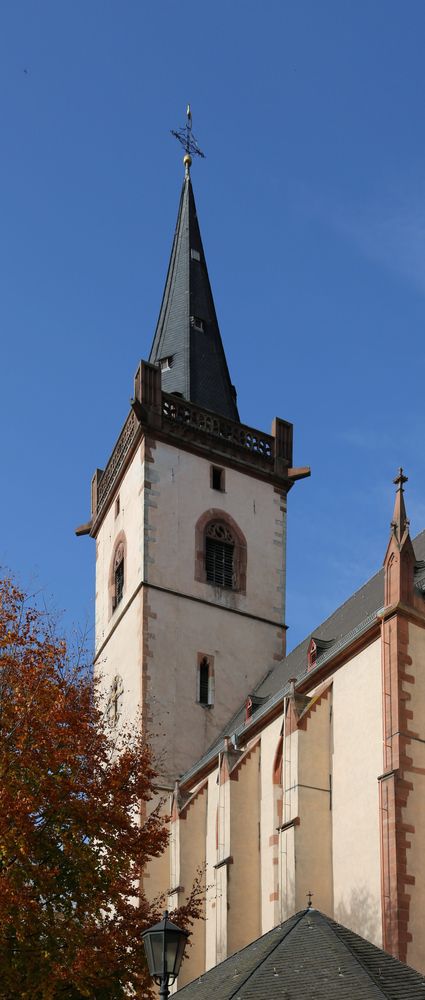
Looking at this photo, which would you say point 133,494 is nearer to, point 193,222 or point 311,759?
point 193,222

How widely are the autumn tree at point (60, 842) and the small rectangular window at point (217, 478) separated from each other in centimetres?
1441

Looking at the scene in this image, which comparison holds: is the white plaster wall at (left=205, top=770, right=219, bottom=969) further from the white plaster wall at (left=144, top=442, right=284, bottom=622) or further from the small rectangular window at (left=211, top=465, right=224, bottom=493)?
the small rectangular window at (left=211, top=465, right=224, bottom=493)

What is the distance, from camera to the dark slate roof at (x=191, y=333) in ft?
124

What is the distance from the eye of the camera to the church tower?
3316cm

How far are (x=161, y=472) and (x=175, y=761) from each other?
7.65m

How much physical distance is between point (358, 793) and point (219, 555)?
1432 centimetres

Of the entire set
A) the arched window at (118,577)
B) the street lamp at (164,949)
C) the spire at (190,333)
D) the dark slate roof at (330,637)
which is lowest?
the street lamp at (164,949)

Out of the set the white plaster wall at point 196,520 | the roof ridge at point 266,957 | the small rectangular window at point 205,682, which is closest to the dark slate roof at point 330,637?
the small rectangular window at point 205,682

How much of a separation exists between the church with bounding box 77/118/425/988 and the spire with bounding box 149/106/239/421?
0.23ft

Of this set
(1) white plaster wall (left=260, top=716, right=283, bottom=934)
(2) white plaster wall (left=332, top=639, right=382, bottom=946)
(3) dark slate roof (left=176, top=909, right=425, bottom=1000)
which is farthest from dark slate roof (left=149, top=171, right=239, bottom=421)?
(3) dark slate roof (left=176, top=909, right=425, bottom=1000)

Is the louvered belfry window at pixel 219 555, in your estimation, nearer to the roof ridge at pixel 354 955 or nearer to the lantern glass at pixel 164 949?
the roof ridge at pixel 354 955

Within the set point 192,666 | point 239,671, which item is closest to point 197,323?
point 239,671

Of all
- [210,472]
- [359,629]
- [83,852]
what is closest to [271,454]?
[210,472]

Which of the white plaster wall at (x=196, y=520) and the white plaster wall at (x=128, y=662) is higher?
the white plaster wall at (x=196, y=520)
